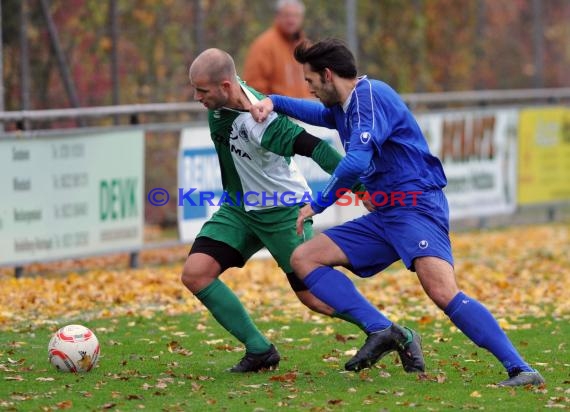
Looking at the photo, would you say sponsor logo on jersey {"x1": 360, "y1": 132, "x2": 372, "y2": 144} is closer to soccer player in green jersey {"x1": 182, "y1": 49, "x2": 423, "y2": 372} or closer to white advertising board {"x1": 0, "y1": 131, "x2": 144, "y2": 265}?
soccer player in green jersey {"x1": 182, "y1": 49, "x2": 423, "y2": 372}

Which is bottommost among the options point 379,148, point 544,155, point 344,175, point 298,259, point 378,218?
point 544,155

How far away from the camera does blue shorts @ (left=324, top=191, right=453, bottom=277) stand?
265 inches

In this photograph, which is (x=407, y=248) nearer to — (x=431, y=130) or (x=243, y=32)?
(x=431, y=130)

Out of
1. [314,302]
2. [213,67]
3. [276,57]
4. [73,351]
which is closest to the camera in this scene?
[213,67]

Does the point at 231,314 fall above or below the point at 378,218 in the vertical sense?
below

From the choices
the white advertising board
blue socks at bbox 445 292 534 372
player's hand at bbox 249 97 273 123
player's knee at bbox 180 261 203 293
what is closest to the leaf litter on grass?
the white advertising board

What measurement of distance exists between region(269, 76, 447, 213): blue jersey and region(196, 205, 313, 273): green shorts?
Result: 1.91 feet

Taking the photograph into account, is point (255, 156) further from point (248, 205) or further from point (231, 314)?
point (231, 314)

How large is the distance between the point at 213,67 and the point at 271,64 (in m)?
6.79

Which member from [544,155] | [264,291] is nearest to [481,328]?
[264,291]

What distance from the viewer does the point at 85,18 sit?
46.4 ft

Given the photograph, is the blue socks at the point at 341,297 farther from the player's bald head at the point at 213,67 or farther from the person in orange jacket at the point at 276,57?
the person in orange jacket at the point at 276,57

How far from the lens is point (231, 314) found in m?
7.27

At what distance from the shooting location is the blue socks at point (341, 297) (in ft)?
22.6
